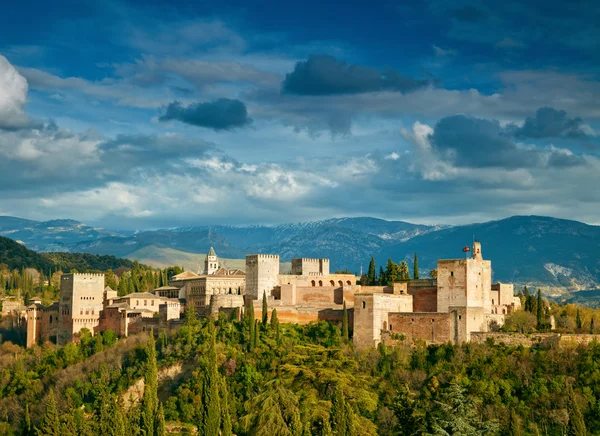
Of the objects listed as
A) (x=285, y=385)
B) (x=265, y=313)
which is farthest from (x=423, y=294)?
(x=285, y=385)

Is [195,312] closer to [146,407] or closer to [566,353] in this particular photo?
[146,407]

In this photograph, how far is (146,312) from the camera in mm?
88062

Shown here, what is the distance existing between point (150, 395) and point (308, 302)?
21141 millimetres

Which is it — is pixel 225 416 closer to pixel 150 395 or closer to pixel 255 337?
pixel 150 395

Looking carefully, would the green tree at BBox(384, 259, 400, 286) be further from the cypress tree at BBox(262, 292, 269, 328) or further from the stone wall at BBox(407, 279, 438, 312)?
the cypress tree at BBox(262, 292, 269, 328)

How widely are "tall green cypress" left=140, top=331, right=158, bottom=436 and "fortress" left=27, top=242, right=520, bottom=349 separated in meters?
9.23

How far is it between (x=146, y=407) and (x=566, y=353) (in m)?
28.9

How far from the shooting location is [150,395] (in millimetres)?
66750

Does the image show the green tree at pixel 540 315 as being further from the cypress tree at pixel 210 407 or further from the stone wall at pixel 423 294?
the cypress tree at pixel 210 407

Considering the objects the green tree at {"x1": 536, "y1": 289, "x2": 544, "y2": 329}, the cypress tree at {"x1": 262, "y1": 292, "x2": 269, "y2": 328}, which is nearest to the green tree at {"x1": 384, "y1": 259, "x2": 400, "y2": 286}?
the cypress tree at {"x1": 262, "y1": 292, "x2": 269, "y2": 328}

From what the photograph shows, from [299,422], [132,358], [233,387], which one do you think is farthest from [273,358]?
[299,422]

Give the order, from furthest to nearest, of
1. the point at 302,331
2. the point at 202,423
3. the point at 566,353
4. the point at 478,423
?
the point at 302,331, the point at 566,353, the point at 202,423, the point at 478,423

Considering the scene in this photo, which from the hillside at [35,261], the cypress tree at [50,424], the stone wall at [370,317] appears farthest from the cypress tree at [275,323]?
the hillside at [35,261]

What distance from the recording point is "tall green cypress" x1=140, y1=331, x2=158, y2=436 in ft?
208
